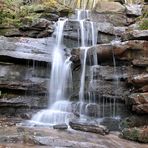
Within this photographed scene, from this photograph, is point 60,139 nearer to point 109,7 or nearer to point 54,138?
point 54,138

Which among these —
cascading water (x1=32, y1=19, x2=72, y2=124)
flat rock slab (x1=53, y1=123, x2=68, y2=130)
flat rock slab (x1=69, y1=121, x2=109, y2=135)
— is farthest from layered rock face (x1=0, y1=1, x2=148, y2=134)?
flat rock slab (x1=53, y1=123, x2=68, y2=130)

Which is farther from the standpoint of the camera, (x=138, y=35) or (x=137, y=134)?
(x=138, y=35)

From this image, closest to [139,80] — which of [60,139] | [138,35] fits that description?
[138,35]

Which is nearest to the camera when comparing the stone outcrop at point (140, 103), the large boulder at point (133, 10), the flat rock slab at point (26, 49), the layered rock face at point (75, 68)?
the stone outcrop at point (140, 103)

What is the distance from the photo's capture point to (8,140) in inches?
331

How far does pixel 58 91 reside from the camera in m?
13.3

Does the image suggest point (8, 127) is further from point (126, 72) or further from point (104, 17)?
point (104, 17)

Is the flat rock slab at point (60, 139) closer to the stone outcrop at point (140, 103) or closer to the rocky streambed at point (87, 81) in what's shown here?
the rocky streambed at point (87, 81)

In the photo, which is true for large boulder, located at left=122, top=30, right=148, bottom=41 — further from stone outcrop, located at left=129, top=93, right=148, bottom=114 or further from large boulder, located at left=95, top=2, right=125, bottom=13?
large boulder, located at left=95, top=2, right=125, bottom=13

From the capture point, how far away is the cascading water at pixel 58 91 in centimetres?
1160

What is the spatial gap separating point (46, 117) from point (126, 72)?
11.2ft

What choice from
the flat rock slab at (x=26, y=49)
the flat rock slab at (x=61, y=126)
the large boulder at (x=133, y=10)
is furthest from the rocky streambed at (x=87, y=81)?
the large boulder at (x=133, y=10)

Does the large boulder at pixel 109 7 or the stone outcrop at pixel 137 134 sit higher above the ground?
the large boulder at pixel 109 7

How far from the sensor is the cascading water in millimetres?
11602
